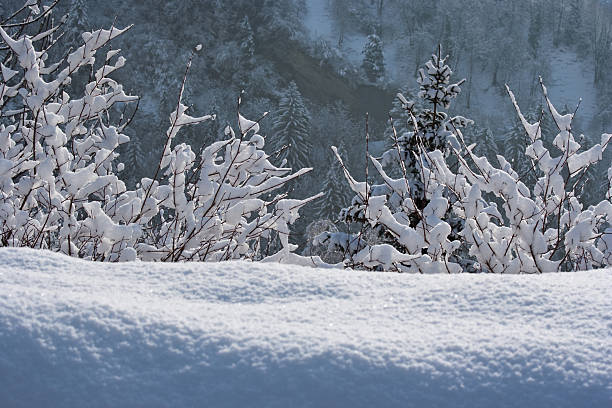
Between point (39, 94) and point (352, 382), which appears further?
point (39, 94)

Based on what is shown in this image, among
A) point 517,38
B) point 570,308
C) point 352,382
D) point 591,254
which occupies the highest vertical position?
point 517,38

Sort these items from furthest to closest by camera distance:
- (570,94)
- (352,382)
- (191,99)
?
(570,94) → (191,99) → (352,382)

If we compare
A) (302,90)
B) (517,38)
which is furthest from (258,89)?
(517,38)

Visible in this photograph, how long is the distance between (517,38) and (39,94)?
77.4m

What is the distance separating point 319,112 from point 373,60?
10216 millimetres

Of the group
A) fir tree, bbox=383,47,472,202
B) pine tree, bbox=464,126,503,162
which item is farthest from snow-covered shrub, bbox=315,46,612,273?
pine tree, bbox=464,126,503,162

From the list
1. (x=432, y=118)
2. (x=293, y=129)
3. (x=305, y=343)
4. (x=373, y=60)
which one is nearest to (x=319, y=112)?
(x=373, y=60)

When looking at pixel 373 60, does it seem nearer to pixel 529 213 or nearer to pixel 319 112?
pixel 319 112

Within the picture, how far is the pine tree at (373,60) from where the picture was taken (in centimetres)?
6444

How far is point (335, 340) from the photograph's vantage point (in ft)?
3.80

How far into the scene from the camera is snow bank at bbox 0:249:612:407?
102 cm

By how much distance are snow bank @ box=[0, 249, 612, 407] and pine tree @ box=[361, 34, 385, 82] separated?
2560 inches

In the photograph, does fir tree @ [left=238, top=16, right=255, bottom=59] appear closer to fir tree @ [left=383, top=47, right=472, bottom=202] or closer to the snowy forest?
the snowy forest

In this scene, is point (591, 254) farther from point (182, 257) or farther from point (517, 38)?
point (517, 38)
